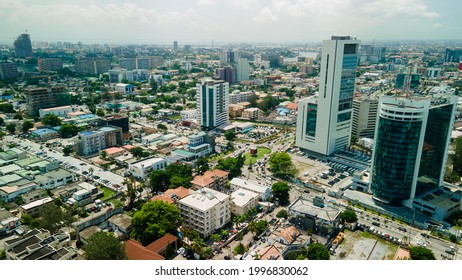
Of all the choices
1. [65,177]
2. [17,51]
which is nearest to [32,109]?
[65,177]

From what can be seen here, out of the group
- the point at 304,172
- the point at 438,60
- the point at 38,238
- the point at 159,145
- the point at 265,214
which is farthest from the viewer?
the point at 438,60

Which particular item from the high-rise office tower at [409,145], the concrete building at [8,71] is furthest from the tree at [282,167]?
the concrete building at [8,71]

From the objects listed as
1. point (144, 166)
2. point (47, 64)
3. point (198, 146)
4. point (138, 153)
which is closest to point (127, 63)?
point (47, 64)

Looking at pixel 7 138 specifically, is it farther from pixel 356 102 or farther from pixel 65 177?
pixel 356 102

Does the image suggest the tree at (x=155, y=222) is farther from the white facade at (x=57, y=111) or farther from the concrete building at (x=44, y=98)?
the concrete building at (x=44, y=98)

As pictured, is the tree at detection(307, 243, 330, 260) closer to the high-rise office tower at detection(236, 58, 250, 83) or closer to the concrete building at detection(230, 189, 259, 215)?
the concrete building at detection(230, 189, 259, 215)
